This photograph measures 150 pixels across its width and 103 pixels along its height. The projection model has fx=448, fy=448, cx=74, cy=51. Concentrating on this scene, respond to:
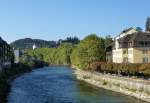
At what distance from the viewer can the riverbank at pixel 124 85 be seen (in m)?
66.5

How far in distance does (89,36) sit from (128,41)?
2571 cm

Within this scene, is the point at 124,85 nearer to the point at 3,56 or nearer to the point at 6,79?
the point at 6,79

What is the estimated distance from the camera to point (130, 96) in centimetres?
7031

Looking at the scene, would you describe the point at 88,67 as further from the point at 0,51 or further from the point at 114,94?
the point at 114,94

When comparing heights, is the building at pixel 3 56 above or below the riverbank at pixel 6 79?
above

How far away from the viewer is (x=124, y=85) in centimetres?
7819

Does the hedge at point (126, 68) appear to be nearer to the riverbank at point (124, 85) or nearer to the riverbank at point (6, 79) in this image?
the riverbank at point (124, 85)

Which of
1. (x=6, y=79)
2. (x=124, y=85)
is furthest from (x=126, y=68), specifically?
(x=6, y=79)

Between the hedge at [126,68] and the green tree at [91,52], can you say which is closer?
the hedge at [126,68]

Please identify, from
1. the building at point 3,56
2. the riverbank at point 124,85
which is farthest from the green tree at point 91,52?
the riverbank at point 124,85

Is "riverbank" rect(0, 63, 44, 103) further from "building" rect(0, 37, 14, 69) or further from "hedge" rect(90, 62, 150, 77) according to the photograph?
"hedge" rect(90, 62, 150, 77)

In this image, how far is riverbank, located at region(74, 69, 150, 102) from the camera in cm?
6652

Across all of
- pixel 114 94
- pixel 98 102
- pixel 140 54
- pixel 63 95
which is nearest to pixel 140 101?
pixel 98 102

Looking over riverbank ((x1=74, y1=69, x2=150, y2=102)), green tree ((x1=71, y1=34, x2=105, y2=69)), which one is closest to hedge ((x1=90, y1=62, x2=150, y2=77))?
riverbank ((x1=74, y1=69, x2=150, y2=102))
